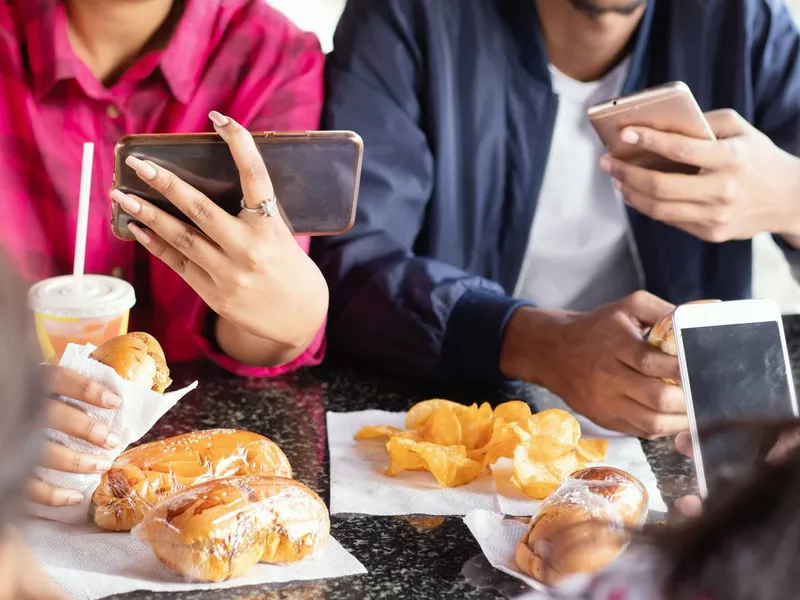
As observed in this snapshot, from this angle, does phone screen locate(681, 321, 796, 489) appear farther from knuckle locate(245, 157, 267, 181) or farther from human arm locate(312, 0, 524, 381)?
knuckle locate(245, 157, 267, 181)

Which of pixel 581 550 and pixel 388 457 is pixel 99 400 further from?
pixel 581 550

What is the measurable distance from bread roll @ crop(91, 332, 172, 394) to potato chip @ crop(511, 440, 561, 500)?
0.37m

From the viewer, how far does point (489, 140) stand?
169 centimetres

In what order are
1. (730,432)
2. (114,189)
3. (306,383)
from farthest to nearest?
(306,383)
(114,189)
(730,432)

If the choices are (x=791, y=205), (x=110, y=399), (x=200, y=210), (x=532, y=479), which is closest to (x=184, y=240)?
(x=200, y=210)

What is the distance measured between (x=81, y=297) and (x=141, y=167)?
0.51 feet

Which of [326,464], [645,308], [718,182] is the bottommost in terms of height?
[326,464]

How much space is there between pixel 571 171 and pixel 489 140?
0.53 feet

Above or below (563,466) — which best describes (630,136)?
above

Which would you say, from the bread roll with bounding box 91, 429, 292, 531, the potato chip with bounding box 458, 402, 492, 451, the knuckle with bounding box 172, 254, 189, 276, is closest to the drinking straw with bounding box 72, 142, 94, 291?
the knuckle with bounding box 172, 254, 189, 276

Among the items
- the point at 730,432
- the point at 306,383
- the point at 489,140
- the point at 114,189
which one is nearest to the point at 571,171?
the point at 489,140

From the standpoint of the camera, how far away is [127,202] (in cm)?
110

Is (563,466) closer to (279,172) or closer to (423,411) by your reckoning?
(423,411)

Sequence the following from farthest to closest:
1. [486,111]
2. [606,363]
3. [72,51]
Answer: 1. [486,111]
2. [72,51]
3. [606,363]
